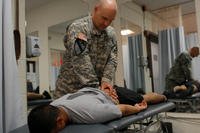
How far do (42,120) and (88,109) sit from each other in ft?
0.79

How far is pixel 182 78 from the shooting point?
110 inches

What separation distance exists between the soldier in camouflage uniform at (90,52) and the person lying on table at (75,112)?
0.50 feet

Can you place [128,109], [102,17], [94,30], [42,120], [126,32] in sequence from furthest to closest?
1. [126,32]
2. [94,30]
3. [102,17]
4. [128,109]
5. [42,120]

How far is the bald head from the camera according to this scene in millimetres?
1521

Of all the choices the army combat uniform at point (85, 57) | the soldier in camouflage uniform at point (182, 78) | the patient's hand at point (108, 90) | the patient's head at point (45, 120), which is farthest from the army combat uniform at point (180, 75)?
the patient's head at point (45, 120)

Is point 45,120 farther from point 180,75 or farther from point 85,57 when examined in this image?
point 180,75

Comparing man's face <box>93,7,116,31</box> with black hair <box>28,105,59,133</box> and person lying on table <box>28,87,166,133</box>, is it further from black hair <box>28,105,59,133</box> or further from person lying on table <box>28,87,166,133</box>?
black hair <box>28,105,59,133</box>

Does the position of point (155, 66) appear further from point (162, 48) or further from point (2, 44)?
point (2, 44)

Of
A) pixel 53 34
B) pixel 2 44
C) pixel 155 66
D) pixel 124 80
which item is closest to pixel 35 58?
pixel 53 34

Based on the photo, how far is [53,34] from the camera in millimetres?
2396

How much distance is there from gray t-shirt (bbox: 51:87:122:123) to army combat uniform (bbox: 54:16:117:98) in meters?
0.22

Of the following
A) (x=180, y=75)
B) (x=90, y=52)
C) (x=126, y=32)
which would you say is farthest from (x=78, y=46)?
(x=126, y=32)

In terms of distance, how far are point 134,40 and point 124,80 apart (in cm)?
53

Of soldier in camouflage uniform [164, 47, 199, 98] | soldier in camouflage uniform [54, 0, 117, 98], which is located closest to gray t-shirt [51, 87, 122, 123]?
soldier in camouflage uniform [54, 0, 117, 98]
